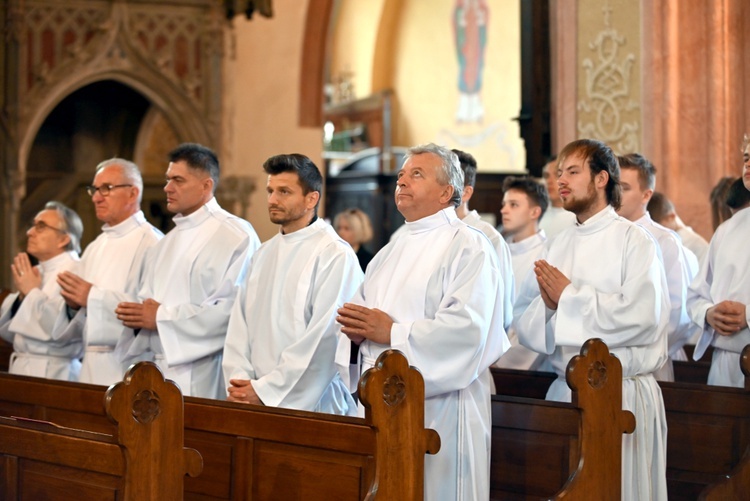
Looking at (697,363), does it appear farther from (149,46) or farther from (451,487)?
(149,46)

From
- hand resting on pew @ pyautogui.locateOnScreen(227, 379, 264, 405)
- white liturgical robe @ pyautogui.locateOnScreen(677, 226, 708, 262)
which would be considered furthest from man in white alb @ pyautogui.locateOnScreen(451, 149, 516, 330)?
white liturgical robe @ pyautogui.locateOnScreen(677, 226, 708, 262)

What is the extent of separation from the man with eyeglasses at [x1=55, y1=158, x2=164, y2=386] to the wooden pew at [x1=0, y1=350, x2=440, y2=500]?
1.57m

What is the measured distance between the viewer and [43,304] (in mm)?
6180

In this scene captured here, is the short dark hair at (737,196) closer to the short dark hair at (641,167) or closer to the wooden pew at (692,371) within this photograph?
the short dark hair at (641,167)

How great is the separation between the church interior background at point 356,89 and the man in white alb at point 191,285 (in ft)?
9.91

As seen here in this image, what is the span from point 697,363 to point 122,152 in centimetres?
797

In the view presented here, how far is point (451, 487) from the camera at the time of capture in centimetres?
422

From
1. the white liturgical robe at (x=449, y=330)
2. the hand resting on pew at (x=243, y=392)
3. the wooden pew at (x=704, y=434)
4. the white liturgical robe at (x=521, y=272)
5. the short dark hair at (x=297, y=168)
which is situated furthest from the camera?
the white liturgical robe at (x=521, y=272)

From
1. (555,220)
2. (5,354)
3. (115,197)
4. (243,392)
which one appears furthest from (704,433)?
(5,354)

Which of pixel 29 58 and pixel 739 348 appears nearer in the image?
pixel 739 348

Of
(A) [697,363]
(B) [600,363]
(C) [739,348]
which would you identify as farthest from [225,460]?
(A) [697,363]

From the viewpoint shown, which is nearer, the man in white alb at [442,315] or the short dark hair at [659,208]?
the man in white alb at [442,315]

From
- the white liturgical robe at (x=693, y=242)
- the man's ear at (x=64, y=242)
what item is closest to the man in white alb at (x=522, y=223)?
the white liturgical robe at (x=693, y=242)

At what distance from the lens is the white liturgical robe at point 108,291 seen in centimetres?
579
